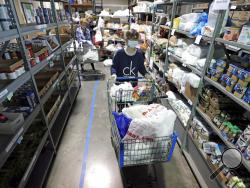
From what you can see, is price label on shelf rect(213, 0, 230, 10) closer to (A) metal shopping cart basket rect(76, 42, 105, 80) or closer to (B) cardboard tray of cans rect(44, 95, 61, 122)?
(B) cardboard tray of cans rect(44, 95, 61, 122)

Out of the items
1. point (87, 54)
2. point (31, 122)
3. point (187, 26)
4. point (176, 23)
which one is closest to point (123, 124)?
point (31, 122)

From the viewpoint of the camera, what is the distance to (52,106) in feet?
7.80

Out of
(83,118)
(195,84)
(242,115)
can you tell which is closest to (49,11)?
(83,118)

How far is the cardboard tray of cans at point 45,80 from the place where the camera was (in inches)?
80.7

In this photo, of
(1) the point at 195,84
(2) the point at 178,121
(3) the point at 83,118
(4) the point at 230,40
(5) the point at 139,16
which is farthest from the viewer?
(5) the point at 139,16

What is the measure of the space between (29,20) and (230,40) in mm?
2287

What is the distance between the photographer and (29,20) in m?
1.99

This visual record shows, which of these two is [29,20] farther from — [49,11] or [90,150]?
[90,150]

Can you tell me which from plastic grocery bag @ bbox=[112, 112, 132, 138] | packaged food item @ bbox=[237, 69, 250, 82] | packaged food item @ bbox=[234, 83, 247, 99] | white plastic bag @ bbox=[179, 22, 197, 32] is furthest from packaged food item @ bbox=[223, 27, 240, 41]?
plastic grocery bag @ bbox=[112, 112, 132, 138]

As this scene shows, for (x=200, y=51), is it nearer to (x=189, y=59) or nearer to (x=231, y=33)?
(x=189, y=59)

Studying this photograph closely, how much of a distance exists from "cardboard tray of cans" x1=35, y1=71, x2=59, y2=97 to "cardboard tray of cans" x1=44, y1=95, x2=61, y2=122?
328 millimetres

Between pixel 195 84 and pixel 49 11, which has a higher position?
pixel 49 11

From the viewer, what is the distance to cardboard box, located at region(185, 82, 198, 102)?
6.84 ft

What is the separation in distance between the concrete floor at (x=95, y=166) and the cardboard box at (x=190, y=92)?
2.68 ft
